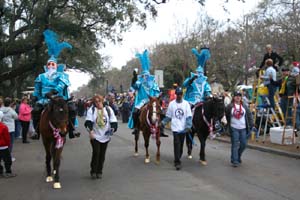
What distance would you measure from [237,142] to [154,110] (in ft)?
7.93

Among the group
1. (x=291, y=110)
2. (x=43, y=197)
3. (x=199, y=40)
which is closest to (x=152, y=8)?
(x=291, y=110)

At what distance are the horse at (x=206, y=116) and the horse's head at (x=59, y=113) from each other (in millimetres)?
4223

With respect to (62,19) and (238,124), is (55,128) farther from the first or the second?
(62,19)

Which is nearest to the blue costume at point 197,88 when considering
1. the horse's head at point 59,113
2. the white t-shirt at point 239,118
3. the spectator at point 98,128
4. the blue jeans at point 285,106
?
the white t-shirt at point 239,118

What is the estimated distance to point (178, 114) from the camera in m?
11.6

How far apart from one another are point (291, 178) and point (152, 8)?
1068cm

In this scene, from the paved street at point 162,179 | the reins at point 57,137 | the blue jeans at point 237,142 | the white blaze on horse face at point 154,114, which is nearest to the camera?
the paved street at point 162,179

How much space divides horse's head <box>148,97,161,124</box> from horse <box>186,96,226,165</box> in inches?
44.8

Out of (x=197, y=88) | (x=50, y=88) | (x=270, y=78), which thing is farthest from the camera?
(x=270, y=78)

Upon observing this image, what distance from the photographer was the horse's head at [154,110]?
1235cm

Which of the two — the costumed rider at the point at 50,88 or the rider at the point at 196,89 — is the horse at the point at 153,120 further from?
the costumed rider at the point at 50,88

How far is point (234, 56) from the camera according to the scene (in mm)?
38844

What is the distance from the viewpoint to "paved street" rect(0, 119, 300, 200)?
8.55 meters

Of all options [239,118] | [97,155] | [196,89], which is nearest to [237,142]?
[239,118]
